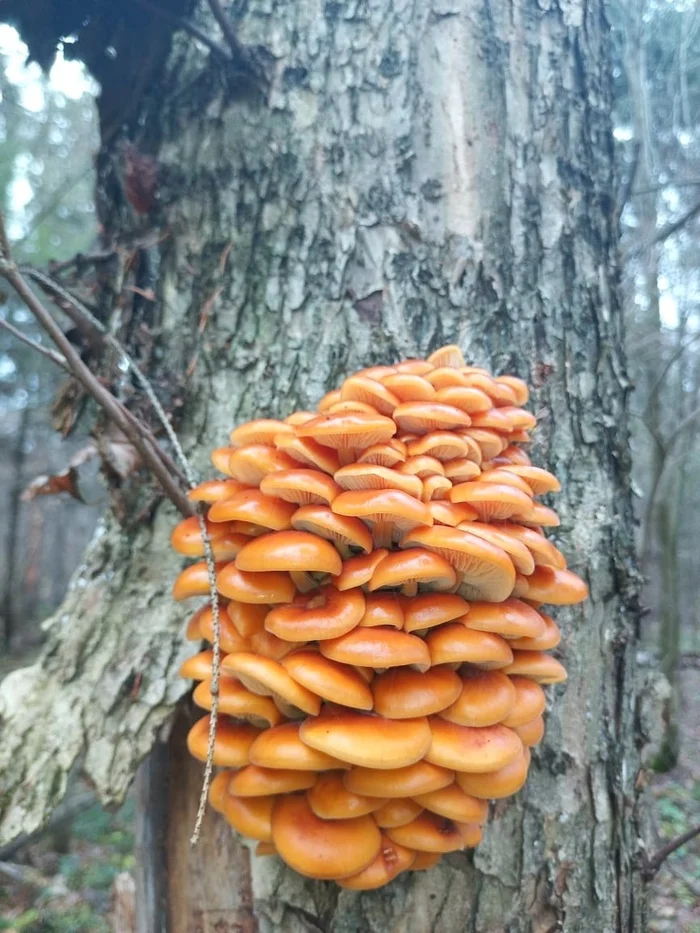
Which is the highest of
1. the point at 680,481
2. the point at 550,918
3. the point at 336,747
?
the point at 680,481

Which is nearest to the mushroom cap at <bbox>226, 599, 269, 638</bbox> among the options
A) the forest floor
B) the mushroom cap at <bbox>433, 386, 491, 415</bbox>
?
the mushroom cap at <bbox>433, 386, 491, 415</bbox>

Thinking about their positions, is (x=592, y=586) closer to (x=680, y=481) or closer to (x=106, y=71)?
(x=106, y=71)

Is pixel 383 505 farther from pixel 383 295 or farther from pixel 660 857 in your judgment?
pixel 660 857

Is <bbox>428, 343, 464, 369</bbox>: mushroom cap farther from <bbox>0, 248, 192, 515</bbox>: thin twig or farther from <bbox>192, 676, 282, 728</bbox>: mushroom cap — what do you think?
<bbox>192, 676, 282, 728</bbox>: mushroom cap

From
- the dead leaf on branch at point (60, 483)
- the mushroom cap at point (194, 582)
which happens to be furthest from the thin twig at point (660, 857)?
the dead leaf on branch at point (60, 483)

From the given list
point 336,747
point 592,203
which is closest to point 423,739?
point 336,747
